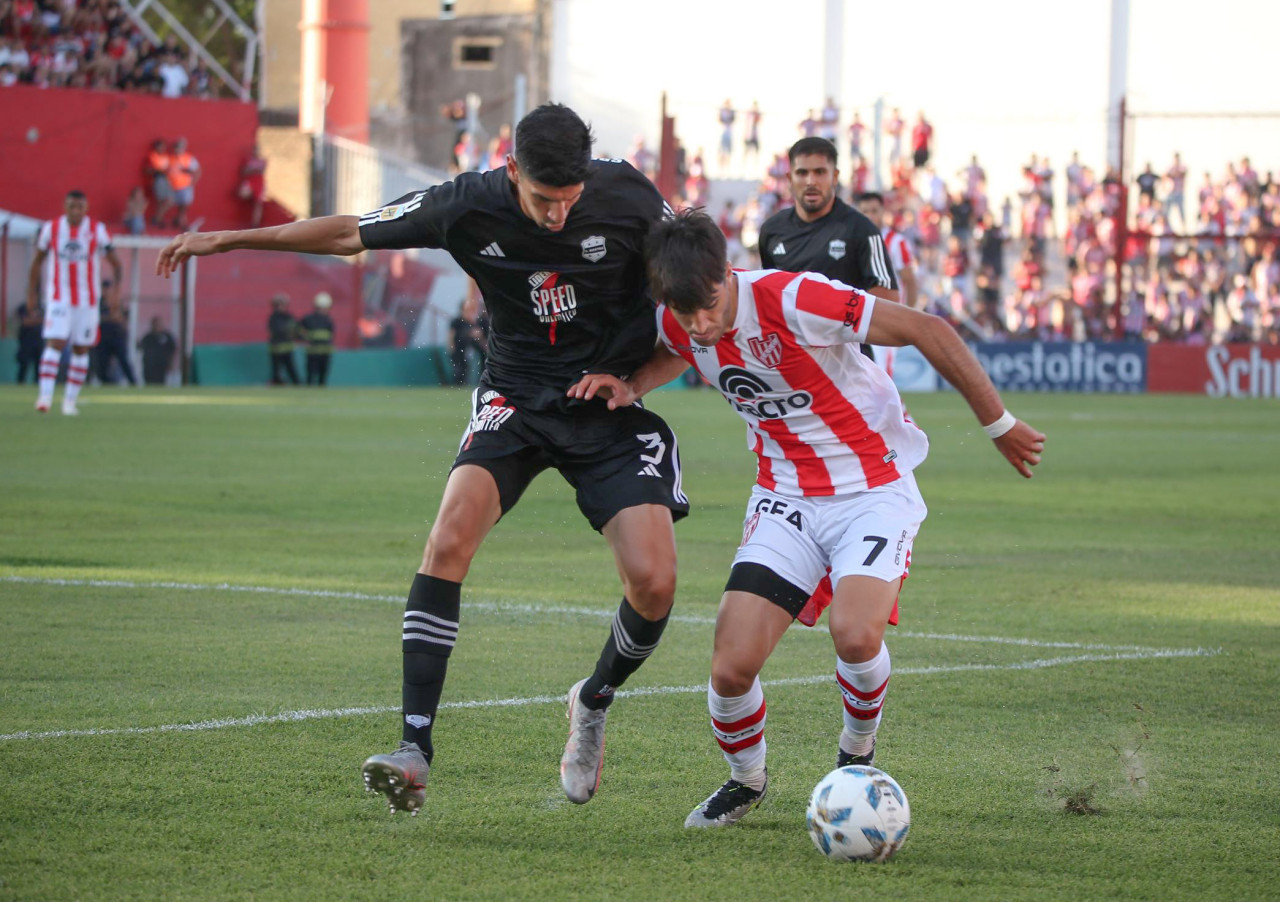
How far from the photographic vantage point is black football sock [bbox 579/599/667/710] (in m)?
4.82

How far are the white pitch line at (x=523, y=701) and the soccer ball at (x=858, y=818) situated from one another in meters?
1.74

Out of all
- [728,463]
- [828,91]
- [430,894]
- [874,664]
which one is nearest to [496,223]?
[874,664]

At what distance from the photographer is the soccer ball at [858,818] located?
402cm

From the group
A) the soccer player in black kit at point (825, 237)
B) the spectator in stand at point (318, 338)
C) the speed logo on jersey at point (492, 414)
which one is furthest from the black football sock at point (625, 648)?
the spectator in stand at point (318, 338)

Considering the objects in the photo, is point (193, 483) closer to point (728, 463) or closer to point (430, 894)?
point (728, 463)

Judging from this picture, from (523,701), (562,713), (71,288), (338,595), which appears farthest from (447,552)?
(71,288)

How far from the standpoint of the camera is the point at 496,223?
4898mm

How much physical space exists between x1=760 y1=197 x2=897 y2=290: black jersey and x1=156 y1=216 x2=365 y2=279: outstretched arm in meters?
5.00

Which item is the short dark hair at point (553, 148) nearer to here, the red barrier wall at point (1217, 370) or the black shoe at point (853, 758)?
the black shoe at point (853, 758)

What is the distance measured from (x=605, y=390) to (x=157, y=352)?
25.3 m

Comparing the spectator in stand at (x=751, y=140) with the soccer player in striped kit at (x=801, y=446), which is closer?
the soccer player in striped kit at (x=801, y=446)

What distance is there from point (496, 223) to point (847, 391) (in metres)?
1.12

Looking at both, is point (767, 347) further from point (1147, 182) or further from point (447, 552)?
point (1147, 182)

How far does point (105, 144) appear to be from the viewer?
1213 inches
